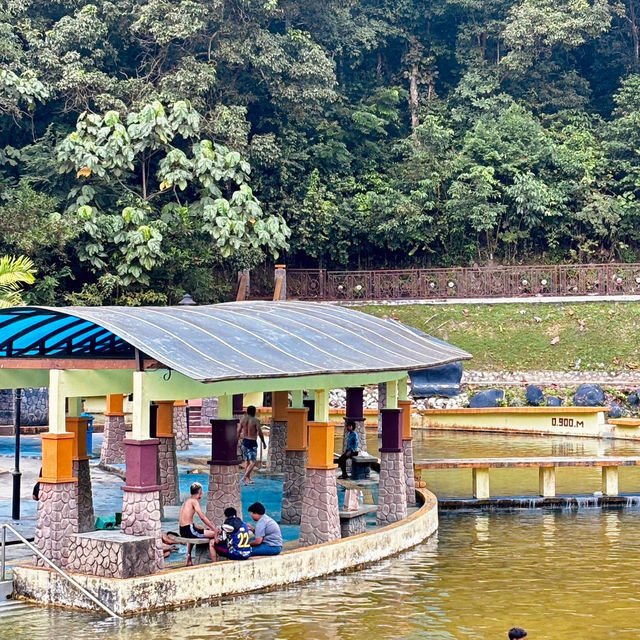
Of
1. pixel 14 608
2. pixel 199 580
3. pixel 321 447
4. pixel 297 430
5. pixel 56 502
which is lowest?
pixel 14 608

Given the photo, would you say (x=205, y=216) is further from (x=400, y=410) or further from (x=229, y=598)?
(x=229, y=598)

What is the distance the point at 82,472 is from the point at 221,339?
3861 millimetres

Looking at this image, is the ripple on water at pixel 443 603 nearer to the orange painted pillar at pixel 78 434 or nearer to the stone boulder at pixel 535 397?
the orange painted pillar at pixel 78 434

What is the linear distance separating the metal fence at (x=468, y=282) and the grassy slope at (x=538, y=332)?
109cm

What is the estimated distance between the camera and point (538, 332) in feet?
131

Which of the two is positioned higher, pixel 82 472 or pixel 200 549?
pixel 82 472

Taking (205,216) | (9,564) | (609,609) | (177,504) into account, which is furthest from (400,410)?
(205,216)

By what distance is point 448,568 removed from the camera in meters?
16.8

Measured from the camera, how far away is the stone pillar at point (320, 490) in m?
16.0

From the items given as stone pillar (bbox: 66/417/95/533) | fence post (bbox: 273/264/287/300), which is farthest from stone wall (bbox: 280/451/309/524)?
fence post (bbox: 273/264/287/300)

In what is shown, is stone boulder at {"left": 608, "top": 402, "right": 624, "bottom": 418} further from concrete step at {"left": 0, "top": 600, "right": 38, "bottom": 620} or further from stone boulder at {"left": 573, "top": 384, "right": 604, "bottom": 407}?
concrete step at {"left": 0, "top": 600, "right": 38, "bottom": 620}

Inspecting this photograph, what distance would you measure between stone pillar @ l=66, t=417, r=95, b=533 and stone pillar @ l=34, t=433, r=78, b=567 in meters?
3.14

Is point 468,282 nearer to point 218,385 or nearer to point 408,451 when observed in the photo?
point 408,451

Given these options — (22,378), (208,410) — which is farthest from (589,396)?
(22,378)
